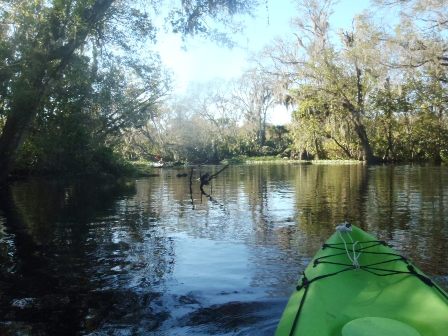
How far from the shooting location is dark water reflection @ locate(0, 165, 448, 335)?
17.8ft

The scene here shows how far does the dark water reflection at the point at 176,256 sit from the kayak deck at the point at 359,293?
0.94 meters

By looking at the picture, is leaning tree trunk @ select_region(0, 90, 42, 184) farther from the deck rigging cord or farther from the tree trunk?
the tree trunk

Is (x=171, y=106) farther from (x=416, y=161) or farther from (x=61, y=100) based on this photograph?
(x=61, y=100)

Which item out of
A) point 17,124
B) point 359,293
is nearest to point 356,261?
point 359,293

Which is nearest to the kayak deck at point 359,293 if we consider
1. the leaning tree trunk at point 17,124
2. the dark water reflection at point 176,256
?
the dark water reflection at point 176,256

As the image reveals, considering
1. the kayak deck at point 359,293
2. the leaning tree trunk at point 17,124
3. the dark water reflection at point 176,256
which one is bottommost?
the dark water reflection at point 176,256

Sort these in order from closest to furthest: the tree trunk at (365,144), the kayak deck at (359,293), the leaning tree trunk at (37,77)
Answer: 1. the kayak deck at (359,293)
2. the leaning tree trunk at (37,77)
3. the tree trunk at (365,144)

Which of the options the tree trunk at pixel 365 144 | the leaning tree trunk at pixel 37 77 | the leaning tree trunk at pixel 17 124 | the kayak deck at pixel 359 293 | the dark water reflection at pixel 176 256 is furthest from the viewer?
the tree trunk at pixel 365 144

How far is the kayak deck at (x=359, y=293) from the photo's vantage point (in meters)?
3.71

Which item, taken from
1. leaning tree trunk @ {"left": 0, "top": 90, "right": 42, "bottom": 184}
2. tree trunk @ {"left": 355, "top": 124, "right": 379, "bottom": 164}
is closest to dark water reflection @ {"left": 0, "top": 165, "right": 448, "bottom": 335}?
leaning tree trunk @ {"left": 0, "top": 90, "right": 42, "bottom": 184}

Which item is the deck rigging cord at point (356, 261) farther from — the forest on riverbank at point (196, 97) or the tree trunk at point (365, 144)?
the tree trunk at point (365, 144)

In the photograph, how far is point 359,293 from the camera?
14.5ft

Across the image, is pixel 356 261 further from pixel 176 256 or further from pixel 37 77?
pixel 37 77

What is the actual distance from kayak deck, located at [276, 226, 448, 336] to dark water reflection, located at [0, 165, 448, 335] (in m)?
0.94
